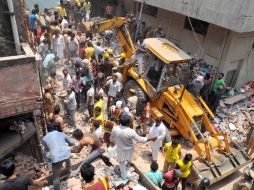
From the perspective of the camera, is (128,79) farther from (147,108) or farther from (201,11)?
(201,11)

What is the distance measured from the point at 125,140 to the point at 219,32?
23.7 ft

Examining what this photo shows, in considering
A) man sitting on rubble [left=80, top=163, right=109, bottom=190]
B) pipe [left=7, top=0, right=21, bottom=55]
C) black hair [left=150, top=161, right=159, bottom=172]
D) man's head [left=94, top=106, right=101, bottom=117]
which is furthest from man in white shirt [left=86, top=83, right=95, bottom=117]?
man sitting on rubble [left=80, top=163, right=109, bottom=190]

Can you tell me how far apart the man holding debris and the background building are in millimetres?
5910

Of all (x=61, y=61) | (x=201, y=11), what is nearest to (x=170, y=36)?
(x=201, y=11)

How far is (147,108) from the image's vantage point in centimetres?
788

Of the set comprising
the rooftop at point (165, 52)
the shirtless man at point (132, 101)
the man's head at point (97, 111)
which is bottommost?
the shirtless man at point (132, 101)

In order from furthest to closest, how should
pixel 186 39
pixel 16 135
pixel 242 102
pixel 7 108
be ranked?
pixel 186 39 → pixel 242 102 → pixel 16 135 → pixel 7 108

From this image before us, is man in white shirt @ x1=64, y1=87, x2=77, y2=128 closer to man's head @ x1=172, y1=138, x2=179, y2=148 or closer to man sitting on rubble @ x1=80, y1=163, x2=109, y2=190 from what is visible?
man's head @ x1=172, y1=138, x2=179, y2=148

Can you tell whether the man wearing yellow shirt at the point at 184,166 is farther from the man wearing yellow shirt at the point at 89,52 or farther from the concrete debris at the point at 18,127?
the man wearing yellow shirt at the point at 89,52

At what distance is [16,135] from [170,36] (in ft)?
30.5

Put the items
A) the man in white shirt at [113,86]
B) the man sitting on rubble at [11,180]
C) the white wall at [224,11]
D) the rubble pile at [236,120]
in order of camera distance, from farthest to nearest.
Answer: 1. the rubble pile at [236,120]
2. the white wall at [224,11]
3. the man in white shirt at [113,86]
4. the man sitting on rubble at [11,180]

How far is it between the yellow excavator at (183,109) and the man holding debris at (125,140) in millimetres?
1964

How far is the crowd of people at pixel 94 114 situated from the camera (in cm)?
489

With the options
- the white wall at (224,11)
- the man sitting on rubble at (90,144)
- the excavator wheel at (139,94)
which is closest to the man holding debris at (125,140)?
the man sitting on rubble at (90,144)
